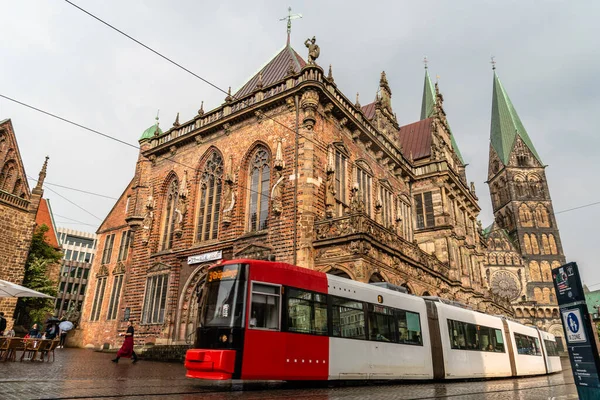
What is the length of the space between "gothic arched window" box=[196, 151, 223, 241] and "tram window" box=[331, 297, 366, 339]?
10503 millimetres

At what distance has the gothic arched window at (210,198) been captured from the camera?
19984mm

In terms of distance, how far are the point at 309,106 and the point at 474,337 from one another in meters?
10.8

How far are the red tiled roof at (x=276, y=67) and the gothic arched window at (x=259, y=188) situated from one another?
246 inches

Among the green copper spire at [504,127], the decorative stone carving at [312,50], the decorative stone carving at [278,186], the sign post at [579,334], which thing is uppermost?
the green copper spire at [504,127]

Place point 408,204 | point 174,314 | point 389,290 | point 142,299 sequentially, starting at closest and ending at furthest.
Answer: point 389,290 < point 174,314 < point 142,299 < point 408,204

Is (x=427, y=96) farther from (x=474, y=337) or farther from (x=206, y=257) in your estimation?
(x=474, y=337)

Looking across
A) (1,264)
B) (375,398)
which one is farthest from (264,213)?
(1,264)

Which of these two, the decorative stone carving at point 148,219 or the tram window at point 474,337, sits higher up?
the decorative stone carving at point 148,219

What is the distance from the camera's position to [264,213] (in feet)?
59.3

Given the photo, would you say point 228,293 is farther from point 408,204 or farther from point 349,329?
point 408,204

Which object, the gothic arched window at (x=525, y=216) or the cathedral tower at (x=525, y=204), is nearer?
the cathedral tower at (x=525, y=204)

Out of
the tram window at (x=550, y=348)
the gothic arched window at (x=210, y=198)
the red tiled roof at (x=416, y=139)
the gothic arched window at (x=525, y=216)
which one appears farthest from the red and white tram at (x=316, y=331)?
the gothic arched window at (x=525, y=216)

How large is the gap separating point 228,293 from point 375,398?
3534mm

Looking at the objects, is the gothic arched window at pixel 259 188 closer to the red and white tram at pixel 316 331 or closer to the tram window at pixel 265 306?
the red and white tram at pixel 316 331
